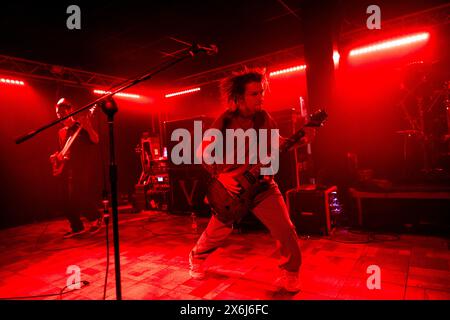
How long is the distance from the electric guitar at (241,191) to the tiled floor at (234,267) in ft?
2.32

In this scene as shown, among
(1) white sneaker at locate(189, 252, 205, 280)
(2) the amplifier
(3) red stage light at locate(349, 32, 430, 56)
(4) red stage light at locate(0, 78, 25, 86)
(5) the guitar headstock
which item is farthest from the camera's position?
(4) red stage light at locate(0, 78, 25, 86)

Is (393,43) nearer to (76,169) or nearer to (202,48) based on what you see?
(202,48)

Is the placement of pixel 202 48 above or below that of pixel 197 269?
above

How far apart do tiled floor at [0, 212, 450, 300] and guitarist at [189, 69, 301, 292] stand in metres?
0.28

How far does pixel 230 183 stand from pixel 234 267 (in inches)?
49.4

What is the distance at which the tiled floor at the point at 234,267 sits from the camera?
→ 2.52 m

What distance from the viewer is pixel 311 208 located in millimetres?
4270

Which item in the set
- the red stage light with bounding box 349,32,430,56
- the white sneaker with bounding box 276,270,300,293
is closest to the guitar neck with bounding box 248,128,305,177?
the white sneaker with bounding box 276,270,300,293

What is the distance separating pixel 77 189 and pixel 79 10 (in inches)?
122

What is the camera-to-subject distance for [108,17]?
5359 millimetres

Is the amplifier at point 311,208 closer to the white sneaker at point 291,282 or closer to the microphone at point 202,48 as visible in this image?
the white sneaker at point 291,282

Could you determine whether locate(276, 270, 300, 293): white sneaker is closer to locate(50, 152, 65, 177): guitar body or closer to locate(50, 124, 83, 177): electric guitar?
locate(50, 124, 83, 177): electric guitar

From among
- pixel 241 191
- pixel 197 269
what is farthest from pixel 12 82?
pixel 241 191

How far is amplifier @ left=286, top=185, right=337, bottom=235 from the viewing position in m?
4.18
